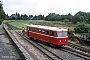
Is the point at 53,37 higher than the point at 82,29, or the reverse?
the point at 53,37

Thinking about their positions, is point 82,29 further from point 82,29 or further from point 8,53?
point 8,53

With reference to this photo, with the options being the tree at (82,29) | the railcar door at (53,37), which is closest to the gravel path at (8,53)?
the railcar door at (53,37)

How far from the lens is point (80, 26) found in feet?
163

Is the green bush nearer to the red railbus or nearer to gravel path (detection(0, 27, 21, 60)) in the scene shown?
the red railbus

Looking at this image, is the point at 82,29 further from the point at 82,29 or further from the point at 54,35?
the point at 54,35

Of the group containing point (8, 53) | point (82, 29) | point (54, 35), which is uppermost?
point (54, 35)

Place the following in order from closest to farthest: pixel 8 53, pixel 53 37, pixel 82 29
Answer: pixel 8 53, pixel 53 37, pixel 82 29

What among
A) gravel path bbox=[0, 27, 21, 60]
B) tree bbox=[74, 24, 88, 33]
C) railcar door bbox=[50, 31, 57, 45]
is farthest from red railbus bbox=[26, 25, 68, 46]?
tree bbox=[74, 24, 88, 33]

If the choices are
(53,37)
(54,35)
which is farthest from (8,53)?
(54,35)

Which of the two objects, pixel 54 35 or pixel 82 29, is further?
pixel 82 29

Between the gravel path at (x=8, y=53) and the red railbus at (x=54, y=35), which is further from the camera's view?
the red railbus at (x=54, y=35)

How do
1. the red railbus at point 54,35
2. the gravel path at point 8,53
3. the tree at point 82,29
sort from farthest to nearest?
the tree at point 82,29
the red railbus at point 54,35
the gravel path at point 8,53

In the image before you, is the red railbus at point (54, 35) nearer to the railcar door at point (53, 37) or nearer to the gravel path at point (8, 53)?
the railcar door at point (53, 37)

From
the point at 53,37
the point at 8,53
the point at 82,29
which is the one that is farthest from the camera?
the point at 82,29
